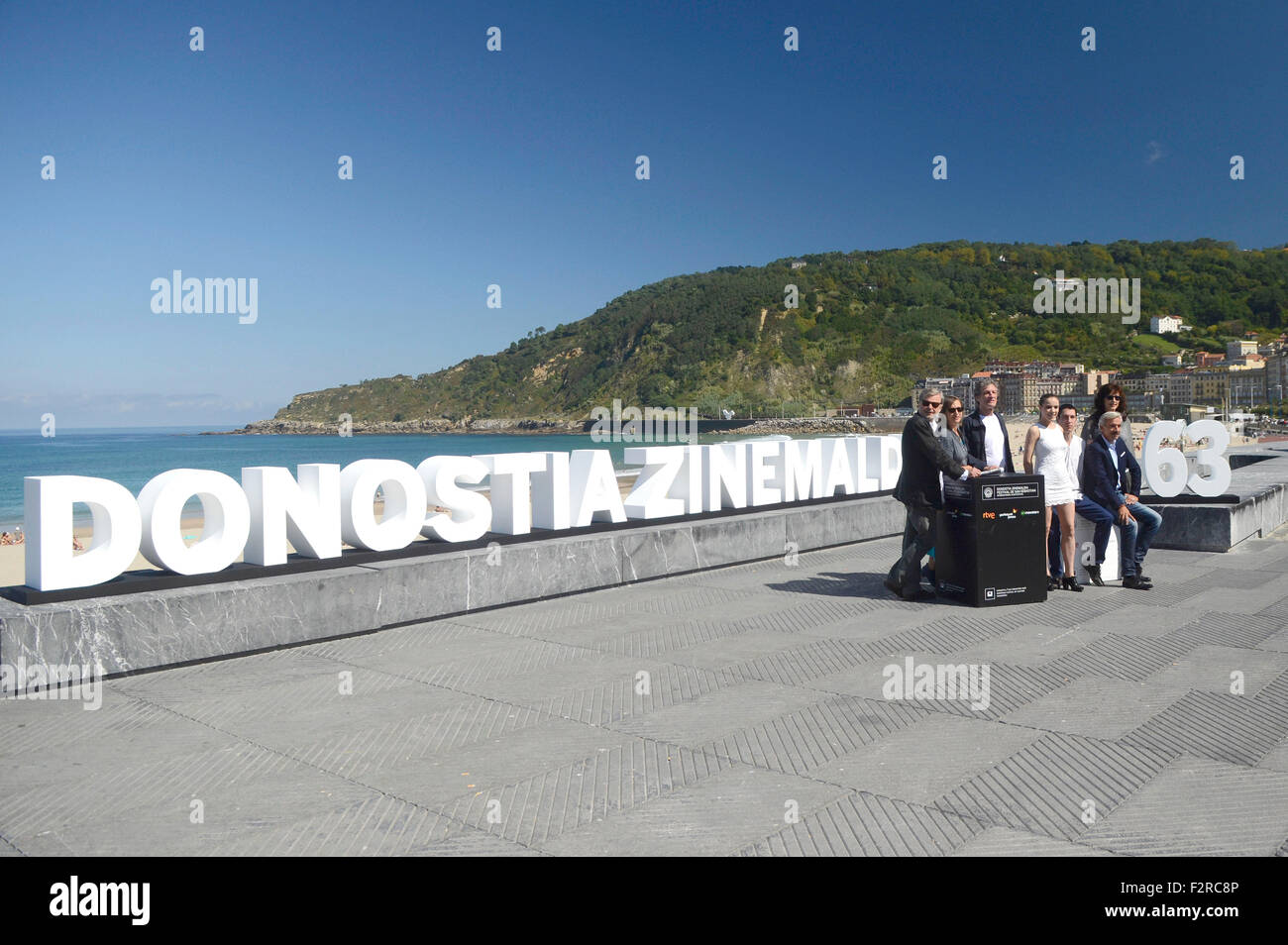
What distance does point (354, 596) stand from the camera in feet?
24.3

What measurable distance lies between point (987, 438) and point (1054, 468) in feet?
2.12

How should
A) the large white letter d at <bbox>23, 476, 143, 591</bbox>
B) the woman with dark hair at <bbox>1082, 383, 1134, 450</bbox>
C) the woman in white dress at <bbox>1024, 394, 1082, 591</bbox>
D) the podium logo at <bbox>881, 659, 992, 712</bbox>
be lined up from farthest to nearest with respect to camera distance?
the woman with dark hair at <bbox>1082, 383, 1134, 450</bbox>
the woman in white dress at <bbox>1024, 394, 1082, 591</bbox>
the large white letter d at <bbox>23, 476, 143, 591</bbox>
the podium logo at <bbox>881, 659, 992, 712</bbox>

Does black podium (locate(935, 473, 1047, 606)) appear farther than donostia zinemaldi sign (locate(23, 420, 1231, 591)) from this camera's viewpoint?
Yes

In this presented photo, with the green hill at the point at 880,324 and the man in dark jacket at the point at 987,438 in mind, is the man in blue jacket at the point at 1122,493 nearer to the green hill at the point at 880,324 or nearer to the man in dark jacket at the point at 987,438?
the man in dark jacket at the point at 987,438

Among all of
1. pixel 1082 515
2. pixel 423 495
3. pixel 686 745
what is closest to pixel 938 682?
pixel 686 745

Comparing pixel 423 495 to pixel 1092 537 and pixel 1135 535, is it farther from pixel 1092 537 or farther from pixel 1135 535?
pixel 1135 535

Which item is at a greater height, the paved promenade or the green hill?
the green hill

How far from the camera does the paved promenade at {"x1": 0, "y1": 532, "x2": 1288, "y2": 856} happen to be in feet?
12.1

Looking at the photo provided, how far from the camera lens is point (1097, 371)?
112688 millimetres

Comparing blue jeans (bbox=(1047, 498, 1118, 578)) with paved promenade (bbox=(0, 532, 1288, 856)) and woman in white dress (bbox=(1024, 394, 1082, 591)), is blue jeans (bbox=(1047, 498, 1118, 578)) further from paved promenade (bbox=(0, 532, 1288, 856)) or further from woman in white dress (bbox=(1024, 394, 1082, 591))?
paved promenade (bbox=(0, 532, 1288, 856))

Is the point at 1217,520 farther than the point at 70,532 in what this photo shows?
Yes

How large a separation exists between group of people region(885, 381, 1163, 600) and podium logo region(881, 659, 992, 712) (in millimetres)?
2302

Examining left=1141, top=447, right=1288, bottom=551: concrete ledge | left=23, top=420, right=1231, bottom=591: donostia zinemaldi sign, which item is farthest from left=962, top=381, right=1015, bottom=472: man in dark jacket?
left=1141, top=447, right=1288, bottom=551: concrete ledge
